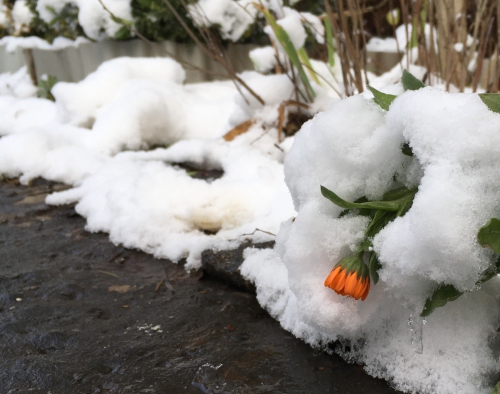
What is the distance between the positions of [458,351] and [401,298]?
0.41 ft

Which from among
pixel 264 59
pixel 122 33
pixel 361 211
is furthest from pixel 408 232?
pixel 122 33

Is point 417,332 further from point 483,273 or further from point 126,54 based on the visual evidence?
point 126,54

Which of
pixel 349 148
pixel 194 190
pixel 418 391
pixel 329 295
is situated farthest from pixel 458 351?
pixel 194 190

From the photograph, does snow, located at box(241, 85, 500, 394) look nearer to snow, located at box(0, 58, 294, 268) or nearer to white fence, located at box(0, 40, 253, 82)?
snow, located at box(0, 58, 294, 268)

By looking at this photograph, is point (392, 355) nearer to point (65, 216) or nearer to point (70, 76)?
point (65, 216)

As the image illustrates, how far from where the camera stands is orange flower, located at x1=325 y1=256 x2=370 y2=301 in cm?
73

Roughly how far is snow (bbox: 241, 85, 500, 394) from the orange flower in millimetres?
37

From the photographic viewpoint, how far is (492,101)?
0.75 metres

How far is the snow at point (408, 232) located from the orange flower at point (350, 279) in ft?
0.12

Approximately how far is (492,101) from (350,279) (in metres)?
0.36

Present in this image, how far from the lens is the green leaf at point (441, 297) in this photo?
720 mm

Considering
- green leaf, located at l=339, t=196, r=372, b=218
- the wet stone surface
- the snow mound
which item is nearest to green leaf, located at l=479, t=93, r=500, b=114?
green leaf, located at l=339, t=196, r=372, b=218

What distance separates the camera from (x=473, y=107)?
72 centimetres

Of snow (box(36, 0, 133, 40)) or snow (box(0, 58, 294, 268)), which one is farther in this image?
snow (box(36, 0, 133, 40))
